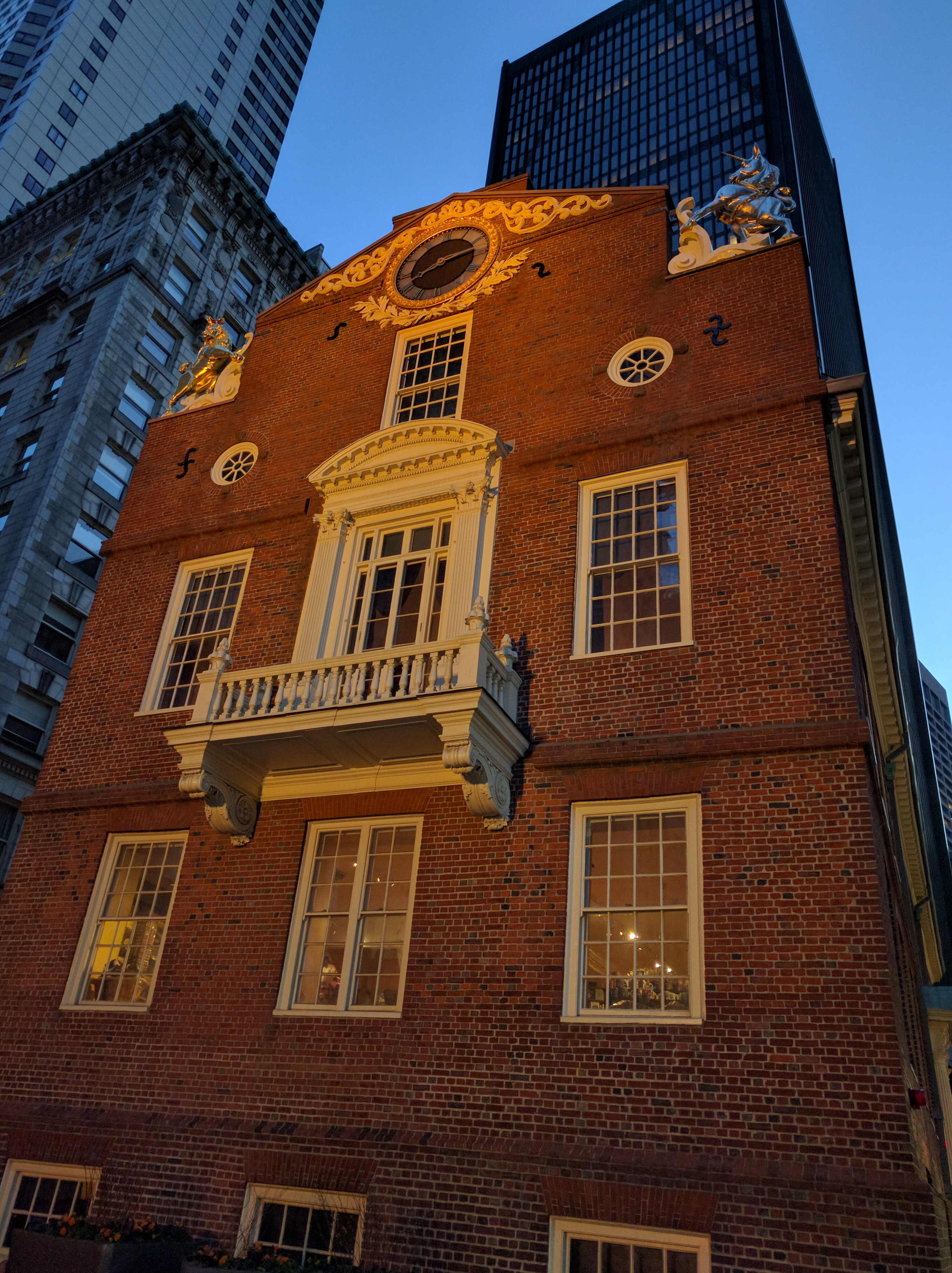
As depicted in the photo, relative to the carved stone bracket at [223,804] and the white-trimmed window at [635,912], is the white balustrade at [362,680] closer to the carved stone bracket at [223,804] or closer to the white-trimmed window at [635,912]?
the carved stone bracket at [223,804]

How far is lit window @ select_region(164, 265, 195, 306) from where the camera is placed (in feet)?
A: 147

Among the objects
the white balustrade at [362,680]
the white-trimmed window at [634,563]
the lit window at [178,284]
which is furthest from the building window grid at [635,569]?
the lit window at [178,284]

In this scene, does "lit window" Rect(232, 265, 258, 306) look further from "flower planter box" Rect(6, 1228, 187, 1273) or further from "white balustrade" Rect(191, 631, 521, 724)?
"flower planter box" Rect(6, 1228, 187, 1273)

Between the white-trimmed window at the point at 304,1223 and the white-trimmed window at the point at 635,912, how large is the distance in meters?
3.10

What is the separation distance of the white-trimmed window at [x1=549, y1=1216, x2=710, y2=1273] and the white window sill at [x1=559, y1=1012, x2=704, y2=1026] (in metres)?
1.73

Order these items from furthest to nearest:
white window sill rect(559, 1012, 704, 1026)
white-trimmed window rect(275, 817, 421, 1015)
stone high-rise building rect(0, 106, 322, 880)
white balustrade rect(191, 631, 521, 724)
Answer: stone high-rise building rect(0, 106, 322, 880) → white-trimmed window rect(275, 817, 421, 1015) → white balustrade rect(191, 631, 521, 724) → white window sill rect(559, 1012, 704, 1026)

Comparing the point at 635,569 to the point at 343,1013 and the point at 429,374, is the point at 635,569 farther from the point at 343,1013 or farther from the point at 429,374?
the point at 343,1013

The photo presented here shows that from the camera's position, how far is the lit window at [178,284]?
147ft

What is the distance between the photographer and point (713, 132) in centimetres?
8156

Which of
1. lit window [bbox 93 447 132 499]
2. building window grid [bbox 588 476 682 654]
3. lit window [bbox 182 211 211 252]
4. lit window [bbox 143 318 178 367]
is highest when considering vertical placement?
lit window [bbox 182 211 211 252]

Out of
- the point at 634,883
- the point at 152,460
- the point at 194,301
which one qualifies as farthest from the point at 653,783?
the point at 194,301

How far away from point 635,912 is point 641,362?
8068 mm

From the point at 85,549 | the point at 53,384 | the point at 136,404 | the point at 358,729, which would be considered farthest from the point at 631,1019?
the point at 53,384

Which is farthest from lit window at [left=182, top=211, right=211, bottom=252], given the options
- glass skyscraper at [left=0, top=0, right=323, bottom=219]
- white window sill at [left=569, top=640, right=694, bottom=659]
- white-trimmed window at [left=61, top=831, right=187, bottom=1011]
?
white window sill at [left=569, top=640, right=694, bottom=659]
